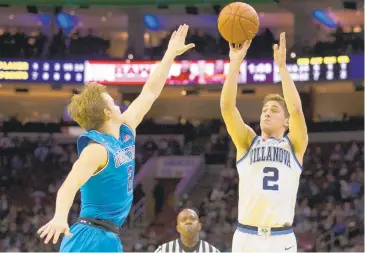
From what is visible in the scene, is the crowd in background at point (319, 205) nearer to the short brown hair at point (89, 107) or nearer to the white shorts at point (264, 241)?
the white shorts at point (264, 241)

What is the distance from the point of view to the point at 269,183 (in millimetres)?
4598

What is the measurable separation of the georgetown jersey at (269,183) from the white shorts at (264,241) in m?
0.06

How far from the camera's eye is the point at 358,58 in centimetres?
1622

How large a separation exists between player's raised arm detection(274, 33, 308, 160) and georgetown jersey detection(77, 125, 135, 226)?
1292 millimetres

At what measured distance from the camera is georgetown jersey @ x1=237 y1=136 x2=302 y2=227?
4.57 m

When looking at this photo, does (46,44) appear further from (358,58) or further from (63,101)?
(358,58)

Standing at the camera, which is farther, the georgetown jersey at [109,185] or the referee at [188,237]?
the referee at [188,237]

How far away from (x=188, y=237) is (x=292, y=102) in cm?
207

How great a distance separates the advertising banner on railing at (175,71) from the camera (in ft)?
53.6

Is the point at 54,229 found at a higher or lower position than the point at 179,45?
lower

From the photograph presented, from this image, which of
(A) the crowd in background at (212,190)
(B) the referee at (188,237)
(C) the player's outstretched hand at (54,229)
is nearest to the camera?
(C) the player's outstretched hand at (54,229)

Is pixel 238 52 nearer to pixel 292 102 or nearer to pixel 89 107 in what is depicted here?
pixel 292 102

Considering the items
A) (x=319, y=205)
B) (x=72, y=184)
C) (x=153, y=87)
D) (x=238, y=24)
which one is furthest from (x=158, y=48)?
(x=72, y=184)

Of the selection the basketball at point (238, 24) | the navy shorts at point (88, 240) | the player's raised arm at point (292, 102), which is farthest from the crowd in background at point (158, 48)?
the navy shorts at point (88, 240)
